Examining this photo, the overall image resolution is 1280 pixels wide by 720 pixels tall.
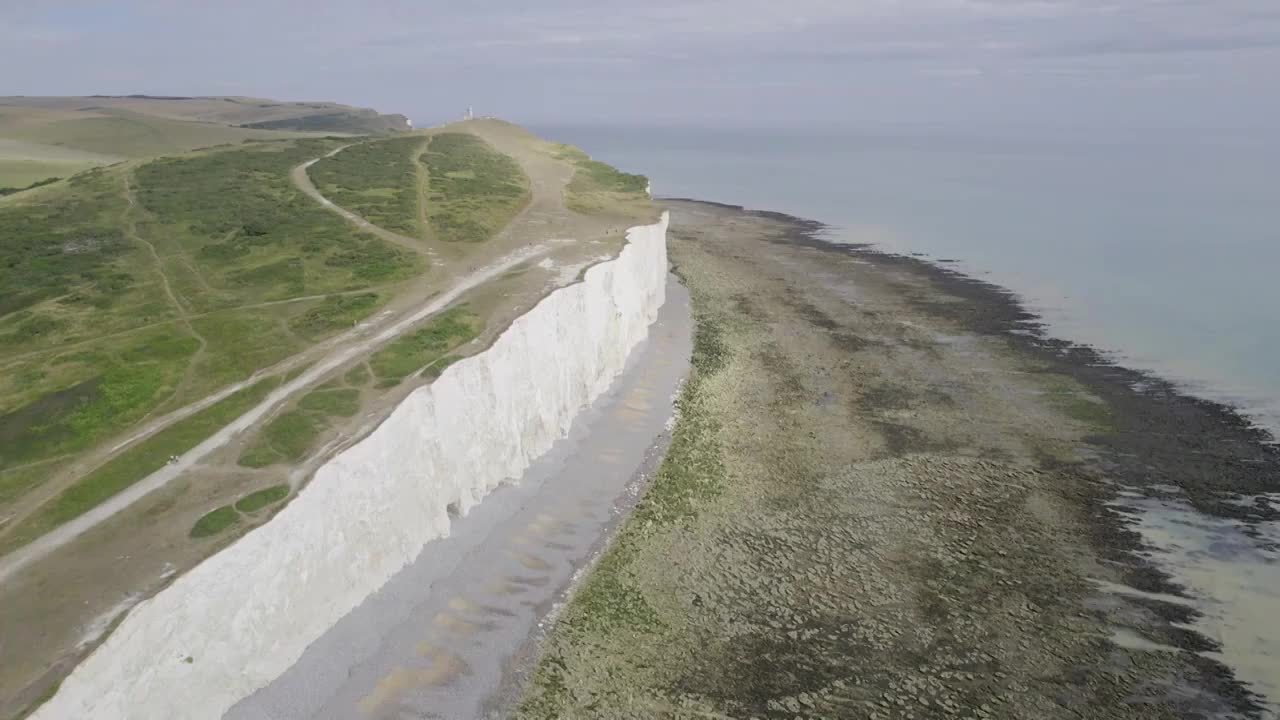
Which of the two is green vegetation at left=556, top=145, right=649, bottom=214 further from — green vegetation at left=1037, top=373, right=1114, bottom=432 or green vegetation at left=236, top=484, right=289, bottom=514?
green vegetation at left=236, top=484, right=289, bottom=514

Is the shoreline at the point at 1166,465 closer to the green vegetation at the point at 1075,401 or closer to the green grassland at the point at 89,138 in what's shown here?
the green vegetation at the point at 1075,401

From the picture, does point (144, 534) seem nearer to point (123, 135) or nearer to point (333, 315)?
point (333, 315)

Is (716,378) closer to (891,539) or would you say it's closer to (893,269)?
(891,539)

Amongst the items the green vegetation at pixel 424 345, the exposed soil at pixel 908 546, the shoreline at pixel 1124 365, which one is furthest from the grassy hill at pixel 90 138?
the shoreline at pixel 1124 365

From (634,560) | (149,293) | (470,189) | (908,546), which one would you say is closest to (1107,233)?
(470,189)

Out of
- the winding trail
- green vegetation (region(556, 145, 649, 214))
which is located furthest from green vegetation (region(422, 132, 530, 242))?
green vegetation (region(556, 145, 649, 214))

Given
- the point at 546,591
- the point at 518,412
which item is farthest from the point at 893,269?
the point at 546,591
